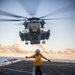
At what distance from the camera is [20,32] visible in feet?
151

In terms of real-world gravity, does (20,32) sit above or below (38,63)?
above

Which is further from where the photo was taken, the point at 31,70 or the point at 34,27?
the point at 34,27

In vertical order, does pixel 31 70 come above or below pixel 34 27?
below

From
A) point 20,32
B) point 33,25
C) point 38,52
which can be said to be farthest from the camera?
point 20,32

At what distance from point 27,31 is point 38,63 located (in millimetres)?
28752

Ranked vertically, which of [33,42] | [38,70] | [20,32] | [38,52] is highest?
[20,32]

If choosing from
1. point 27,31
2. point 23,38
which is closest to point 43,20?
point 27,31

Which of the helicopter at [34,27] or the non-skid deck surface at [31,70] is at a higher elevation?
the helicopter at [34,27]

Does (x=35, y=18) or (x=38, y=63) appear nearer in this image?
(x=38, y=63)

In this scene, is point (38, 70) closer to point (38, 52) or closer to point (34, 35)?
point (38, 52)

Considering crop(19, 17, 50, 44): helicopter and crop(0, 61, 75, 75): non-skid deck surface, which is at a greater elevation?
crop(19, 17, 50, 44): helicopter

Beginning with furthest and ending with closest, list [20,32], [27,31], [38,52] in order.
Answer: [20,32], [27,31], [38,52]

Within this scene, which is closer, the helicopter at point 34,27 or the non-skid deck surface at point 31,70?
the non-skid deck surface at point 31,70

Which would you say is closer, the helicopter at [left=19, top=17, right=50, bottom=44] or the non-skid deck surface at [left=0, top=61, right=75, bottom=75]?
the non-skid deck surface at [left=0, top=61, right=75, bottom=75]
